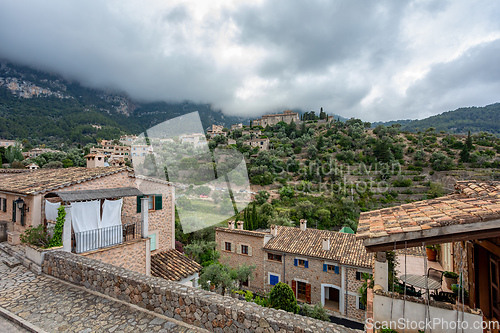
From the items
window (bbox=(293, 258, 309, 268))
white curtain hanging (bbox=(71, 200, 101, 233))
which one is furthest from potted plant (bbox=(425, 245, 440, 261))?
white curtain hanging (bbox=(71, 200, 101, 233))

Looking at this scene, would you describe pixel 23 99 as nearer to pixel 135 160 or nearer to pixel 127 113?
pixel 127 113

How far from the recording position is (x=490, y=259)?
2.79 metres

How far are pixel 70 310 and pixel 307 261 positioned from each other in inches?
474

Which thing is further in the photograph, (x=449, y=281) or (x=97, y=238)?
(x=97, y=238)

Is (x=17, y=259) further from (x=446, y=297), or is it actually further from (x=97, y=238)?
(x=446, y=297)

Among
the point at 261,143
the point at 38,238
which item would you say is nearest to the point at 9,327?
the point at 38,238

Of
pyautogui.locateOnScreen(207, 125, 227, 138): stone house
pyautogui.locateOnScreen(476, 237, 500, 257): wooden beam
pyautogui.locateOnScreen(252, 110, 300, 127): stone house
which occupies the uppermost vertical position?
pyautogui.locateOnScreen(252, 110, 300, 127): stone house

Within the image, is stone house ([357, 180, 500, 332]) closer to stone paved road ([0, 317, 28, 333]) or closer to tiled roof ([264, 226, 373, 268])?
stone paved road ([0, 317, 28, 333])

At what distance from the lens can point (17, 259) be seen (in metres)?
6.32

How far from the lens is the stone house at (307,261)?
12711 mm

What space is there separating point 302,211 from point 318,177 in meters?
16.7

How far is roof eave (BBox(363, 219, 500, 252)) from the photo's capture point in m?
2.21

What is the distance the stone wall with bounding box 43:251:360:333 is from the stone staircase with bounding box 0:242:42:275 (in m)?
0.94

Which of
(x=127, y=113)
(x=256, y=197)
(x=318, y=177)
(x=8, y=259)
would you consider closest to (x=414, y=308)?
(x=8, y=259)
